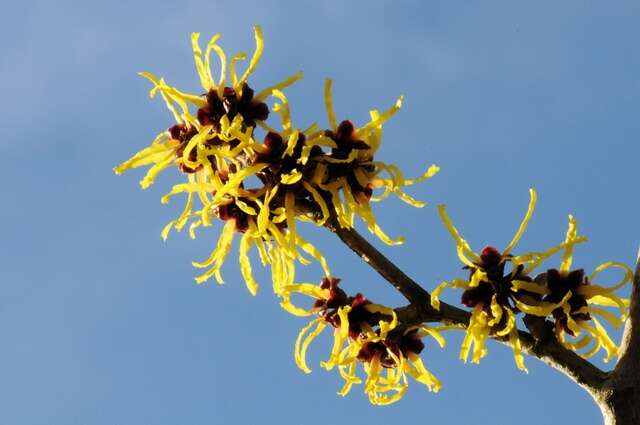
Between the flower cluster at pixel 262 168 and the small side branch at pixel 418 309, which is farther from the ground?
the flower cluster at pixel 262 168

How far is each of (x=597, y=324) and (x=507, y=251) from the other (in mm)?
432

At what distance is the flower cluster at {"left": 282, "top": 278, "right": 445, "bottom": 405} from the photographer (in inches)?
113

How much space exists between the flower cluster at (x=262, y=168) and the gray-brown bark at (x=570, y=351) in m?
0.15

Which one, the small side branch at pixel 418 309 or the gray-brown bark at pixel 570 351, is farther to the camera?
the small side branch at pixel 418 309

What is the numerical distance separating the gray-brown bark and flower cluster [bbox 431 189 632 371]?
54 millimetres

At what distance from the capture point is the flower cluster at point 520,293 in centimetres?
273

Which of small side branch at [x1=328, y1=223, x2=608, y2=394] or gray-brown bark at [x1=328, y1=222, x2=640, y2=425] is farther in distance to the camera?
small side branch at [x1=328, y1=223, x2=608, y2=394]

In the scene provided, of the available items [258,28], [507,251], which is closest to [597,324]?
[507,251]

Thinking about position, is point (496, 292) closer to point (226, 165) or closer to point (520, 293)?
point (520, 293)

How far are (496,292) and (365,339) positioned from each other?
0.45 m

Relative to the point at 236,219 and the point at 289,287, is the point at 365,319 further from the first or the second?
the point at 236,219

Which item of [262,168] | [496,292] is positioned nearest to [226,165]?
[262,168]

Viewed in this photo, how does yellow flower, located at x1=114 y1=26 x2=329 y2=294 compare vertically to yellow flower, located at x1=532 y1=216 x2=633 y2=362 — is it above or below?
above

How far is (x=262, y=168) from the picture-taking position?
9.42 feet
